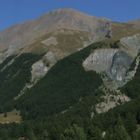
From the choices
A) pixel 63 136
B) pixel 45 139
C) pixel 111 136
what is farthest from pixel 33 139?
pixel 111 136

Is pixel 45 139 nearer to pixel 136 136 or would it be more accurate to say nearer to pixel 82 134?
pixel 82 134

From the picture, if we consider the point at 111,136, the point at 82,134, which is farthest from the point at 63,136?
the point at 111,136

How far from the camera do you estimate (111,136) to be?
162500 mm

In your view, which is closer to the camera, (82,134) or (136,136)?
(136,136)

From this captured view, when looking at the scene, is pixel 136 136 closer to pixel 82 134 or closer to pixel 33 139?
pixel 82 134

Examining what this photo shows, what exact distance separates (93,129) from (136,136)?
88.4 feet

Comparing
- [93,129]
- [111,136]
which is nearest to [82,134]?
[93,129]

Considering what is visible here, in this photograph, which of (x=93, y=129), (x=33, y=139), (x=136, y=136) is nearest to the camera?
(x=136, y=136)

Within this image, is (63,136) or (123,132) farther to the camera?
(63,136)

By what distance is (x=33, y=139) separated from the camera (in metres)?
198

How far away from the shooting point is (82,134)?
598 feet

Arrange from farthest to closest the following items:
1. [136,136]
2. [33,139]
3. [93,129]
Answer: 1. [33,139]
2. [93,129]
3. [136,136]

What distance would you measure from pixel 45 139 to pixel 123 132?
144ft

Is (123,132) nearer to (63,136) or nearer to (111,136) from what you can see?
(111,136)
